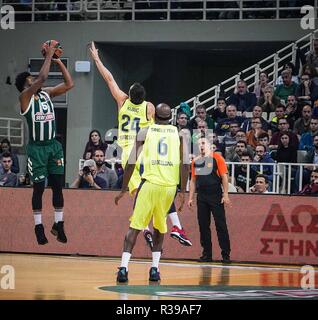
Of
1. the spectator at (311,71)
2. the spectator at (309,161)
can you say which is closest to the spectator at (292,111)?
the spectator at (311,71)

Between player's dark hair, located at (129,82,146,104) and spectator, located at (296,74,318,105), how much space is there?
28.5 feet

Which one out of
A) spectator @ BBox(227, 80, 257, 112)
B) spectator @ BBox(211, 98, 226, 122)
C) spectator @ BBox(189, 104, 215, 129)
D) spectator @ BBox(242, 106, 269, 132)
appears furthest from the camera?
spectator @ BBox(227, 80, 257, 112)

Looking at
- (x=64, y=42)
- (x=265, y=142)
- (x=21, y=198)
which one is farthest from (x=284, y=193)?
(x=64, y=42)

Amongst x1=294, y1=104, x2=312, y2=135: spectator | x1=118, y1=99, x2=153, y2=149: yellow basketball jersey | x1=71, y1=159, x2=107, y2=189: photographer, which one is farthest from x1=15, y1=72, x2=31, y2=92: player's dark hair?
x1=294, y1=104, x2=312, y2=135: spectator

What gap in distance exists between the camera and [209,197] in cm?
2061

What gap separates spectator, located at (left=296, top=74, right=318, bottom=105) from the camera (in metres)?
23.9

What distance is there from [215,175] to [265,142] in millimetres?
2363

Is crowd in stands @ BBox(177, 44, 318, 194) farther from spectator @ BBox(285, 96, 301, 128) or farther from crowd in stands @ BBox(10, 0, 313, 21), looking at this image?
crowd in stands @ BBox(10, 0, 313, 21)

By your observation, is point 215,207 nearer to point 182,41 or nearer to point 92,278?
point 92,278

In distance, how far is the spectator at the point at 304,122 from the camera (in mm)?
23062

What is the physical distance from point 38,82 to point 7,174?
9414 mm

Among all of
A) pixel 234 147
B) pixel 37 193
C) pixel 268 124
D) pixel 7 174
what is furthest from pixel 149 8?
pixel 37 193

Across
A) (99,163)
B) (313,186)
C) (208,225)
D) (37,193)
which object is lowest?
(208,225)

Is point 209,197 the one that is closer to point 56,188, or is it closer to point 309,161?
point 309,161
